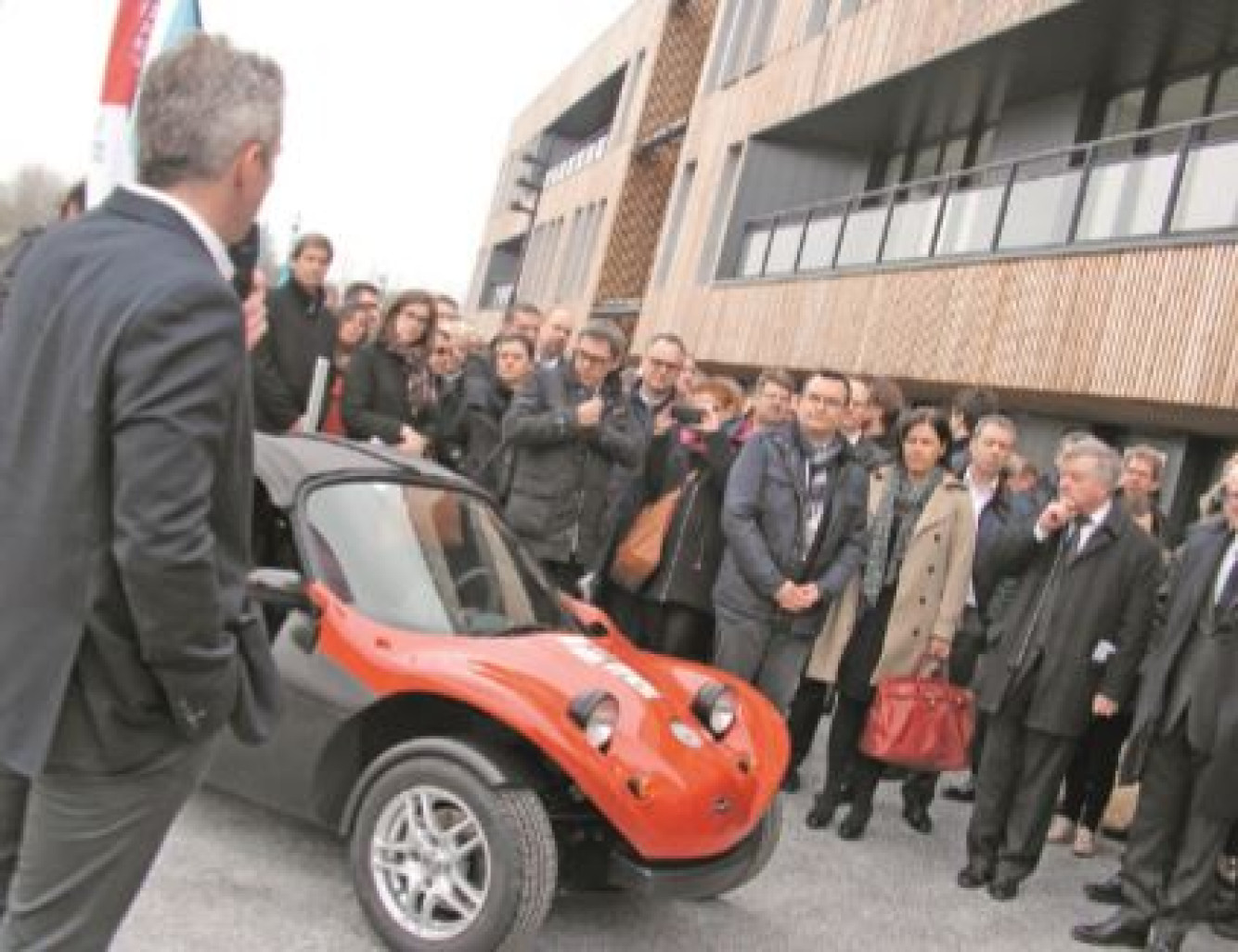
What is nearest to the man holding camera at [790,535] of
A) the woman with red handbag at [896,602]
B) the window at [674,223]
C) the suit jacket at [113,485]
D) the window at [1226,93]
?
the woman with red handbag at [896,602]

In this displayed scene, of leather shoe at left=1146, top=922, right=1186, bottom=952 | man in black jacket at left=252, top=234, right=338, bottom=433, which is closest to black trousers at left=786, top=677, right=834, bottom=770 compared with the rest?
leather shoe at left=1146, top=922, right=1186, bottom=952

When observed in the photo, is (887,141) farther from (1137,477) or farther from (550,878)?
(550,878)

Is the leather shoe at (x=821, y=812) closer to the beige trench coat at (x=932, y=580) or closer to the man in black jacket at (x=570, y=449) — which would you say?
the beige trench coat at (x=932, y=580)

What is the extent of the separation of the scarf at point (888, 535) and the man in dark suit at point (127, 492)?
4.83 m

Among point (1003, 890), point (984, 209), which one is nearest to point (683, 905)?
point (1003, 890)

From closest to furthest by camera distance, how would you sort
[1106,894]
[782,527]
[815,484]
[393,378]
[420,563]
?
[420,563], [1106,894], [782,527], [815,484], [393,378]

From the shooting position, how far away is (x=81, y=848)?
2.38m

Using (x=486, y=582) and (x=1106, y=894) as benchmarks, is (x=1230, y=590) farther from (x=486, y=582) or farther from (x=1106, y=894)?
(x=486, y=582)

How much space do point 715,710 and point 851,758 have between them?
220 centimetres

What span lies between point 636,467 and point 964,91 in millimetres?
11849

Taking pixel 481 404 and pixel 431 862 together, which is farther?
pixel 481 404

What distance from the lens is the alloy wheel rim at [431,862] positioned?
4.21m

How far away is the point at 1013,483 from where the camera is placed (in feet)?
29.3

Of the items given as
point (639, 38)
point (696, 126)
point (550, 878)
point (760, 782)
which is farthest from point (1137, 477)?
point (639, 38)
